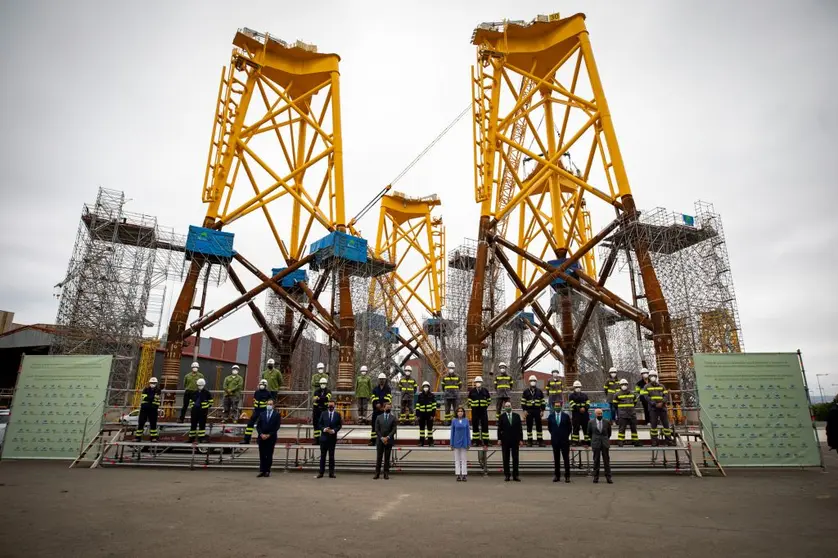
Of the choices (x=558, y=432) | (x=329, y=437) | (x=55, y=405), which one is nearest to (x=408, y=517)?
(x=329, y=437)

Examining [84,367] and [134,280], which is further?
[134,280]

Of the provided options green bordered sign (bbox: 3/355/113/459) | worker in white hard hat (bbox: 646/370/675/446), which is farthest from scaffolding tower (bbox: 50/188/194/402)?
Answer: worker in white hard hat (bbox: 646/370/675/446)

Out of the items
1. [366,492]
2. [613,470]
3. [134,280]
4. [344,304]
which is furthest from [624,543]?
[134,280]

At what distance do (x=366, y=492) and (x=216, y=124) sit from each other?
61.5 feet

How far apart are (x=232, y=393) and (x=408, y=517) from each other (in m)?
9.49

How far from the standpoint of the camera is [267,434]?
1052 cm

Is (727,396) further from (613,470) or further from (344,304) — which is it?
(344,304)

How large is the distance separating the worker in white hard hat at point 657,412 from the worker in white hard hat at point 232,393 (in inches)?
443

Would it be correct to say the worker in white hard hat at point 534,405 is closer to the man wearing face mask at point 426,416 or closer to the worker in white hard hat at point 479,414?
the worker in white hard hat at point 479,414

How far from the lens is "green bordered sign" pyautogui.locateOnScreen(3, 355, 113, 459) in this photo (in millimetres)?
12133

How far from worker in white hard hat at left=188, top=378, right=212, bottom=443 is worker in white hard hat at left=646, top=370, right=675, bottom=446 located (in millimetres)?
11037

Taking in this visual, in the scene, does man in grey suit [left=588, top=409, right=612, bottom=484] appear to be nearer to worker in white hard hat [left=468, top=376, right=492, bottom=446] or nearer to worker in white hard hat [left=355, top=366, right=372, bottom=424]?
worker in white hard hat [left=468, top=376, right=492, bottom=446]

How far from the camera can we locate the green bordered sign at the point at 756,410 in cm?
1116

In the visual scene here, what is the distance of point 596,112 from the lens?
20.0 metres
